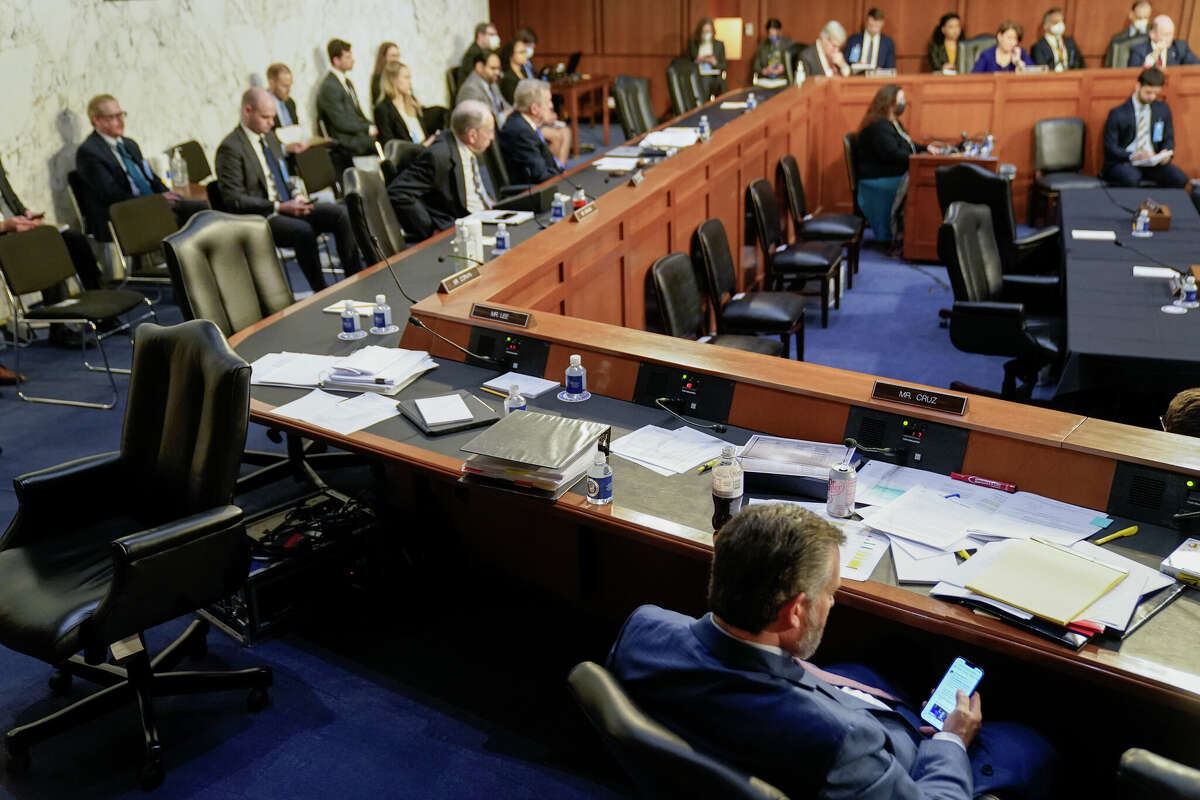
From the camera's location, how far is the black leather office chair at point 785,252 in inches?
231

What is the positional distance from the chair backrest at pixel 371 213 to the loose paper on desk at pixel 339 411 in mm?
1488

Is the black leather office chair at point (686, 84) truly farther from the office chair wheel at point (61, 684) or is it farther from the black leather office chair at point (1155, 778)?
the black leather office chair at point (1155, 778)

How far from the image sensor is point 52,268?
5.23 meters

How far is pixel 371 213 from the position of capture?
5.02 meters

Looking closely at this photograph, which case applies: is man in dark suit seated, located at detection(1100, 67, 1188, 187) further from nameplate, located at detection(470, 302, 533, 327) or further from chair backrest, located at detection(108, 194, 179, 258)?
chair backrest, located at detection(108, 194, 179, 258)

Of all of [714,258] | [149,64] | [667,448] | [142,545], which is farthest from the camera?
[149,64]

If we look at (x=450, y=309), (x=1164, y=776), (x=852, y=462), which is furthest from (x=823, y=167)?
(x=1164, y=776)

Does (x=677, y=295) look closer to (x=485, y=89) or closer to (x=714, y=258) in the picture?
(x=714, y=258)

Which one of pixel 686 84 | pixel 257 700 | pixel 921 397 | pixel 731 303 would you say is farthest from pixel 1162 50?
pixel 257 700

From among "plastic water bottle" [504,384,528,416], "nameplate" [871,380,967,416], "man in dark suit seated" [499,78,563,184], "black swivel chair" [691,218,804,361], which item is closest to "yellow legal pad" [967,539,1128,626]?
"nameplate" [871,380,967,416]

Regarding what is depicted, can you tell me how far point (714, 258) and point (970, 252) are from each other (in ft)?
3.85

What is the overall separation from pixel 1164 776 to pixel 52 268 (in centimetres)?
525

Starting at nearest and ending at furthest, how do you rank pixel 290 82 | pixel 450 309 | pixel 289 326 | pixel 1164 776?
1. pixel 1164 776
2. pixel 450 309
3. pixel 289 326
4. pixel 290 82

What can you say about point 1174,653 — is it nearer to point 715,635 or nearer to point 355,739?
point 715,635
